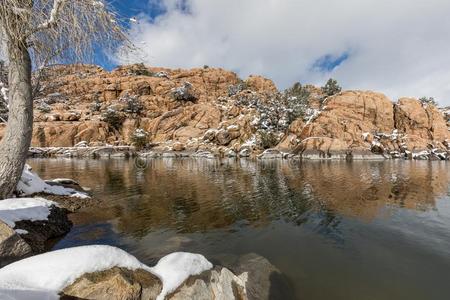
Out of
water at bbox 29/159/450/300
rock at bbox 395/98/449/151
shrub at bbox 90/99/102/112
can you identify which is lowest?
water at bbox 29/159/450/300

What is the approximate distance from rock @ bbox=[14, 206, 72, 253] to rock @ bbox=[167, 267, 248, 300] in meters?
6.23

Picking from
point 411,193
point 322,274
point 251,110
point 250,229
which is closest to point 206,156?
point 251,110

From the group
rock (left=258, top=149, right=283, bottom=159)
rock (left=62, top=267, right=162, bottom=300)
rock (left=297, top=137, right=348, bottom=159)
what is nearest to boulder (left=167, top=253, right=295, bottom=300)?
rock (left=62, top=267, right=162, bottom=300)

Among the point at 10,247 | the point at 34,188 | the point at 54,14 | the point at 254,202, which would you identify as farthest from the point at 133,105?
the point at 10,247

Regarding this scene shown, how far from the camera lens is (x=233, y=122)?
3696 inches

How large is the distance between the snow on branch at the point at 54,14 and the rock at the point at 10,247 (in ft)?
17.8

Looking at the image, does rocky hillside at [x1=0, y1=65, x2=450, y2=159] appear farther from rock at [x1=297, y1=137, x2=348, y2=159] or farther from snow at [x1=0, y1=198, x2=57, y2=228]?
snow at [x1=0, y1=198, x2=57, y2=228]

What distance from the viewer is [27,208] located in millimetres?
10383

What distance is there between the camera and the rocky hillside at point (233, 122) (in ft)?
230

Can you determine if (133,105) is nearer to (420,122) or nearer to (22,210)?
(420,122)

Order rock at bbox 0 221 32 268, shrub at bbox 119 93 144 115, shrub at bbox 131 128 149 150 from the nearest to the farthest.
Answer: rock at bbox 0 221 32 268, shrub at bbox 131 128 149 150, shrub at bbox 119 93 144 115

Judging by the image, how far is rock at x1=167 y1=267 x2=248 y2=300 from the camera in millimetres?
5090

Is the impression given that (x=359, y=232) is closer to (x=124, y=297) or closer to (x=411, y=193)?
(x=124, y=297)

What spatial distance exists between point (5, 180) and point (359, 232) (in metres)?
14.6
